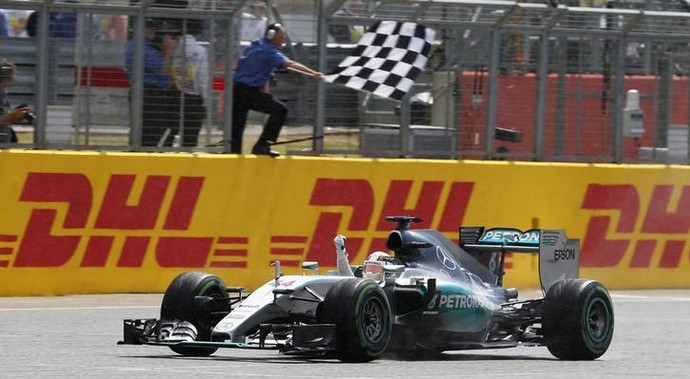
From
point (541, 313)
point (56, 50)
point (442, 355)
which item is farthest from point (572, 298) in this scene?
point (56, 50)

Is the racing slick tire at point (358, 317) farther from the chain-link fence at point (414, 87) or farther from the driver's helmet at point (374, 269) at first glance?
the chain-link fence at point (414, 87)

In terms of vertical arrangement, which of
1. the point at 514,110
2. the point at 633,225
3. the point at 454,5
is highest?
the point at 454,5

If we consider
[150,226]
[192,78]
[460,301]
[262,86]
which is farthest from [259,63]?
[460,301]

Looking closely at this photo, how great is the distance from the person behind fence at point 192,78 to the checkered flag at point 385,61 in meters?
1.33

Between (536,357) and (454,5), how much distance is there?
6.57 metres

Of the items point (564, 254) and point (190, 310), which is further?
point (564, 254)

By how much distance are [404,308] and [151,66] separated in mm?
5905

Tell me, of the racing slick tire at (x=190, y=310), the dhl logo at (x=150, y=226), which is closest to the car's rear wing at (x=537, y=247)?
the racing slick tire at (x=190, y=310)

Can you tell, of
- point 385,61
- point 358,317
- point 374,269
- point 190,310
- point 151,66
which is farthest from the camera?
point 385,61

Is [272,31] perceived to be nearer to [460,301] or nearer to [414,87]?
[414,87]

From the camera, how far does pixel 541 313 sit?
1069cm

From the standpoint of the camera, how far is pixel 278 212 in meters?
15.7

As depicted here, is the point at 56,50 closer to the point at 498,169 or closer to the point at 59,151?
the point at 59,151

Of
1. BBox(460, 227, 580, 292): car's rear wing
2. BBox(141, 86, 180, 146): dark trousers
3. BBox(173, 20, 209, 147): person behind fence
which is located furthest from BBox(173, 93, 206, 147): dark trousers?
BBox(460, 227, 580, 292): car's rear wing
